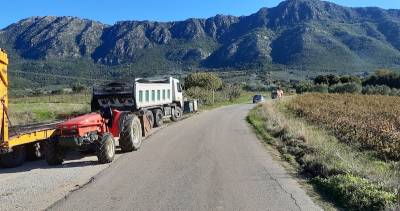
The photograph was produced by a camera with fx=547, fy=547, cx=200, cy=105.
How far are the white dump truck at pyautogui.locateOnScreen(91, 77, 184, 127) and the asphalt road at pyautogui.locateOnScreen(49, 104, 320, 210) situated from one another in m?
6.86

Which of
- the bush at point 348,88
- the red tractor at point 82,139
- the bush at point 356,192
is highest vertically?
the red tractor at point 82,139

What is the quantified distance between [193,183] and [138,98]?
14.2 meters

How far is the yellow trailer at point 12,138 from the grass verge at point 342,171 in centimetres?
705

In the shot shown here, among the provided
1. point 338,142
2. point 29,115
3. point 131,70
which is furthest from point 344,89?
point 131,70

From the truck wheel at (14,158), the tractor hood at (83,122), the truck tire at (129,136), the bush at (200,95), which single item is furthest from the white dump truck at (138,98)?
the bush at (200,95)

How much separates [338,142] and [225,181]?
805 centimetres

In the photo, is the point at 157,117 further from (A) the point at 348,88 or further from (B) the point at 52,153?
(A) the point at 348,88

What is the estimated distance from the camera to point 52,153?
1502cm

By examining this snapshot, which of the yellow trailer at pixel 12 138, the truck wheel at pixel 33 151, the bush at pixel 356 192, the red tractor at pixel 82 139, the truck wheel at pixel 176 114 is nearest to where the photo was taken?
the bush at pixel 356 192

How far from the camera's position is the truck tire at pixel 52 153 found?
49.3 feet

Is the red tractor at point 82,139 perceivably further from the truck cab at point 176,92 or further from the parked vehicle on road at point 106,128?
the truck cab at point 176,92

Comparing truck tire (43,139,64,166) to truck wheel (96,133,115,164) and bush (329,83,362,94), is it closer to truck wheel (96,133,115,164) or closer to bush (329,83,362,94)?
truck wheel (96,133,115,164)

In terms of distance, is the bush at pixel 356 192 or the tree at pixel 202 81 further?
the tree at pixel 202 81

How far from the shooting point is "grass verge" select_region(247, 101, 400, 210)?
963cm
